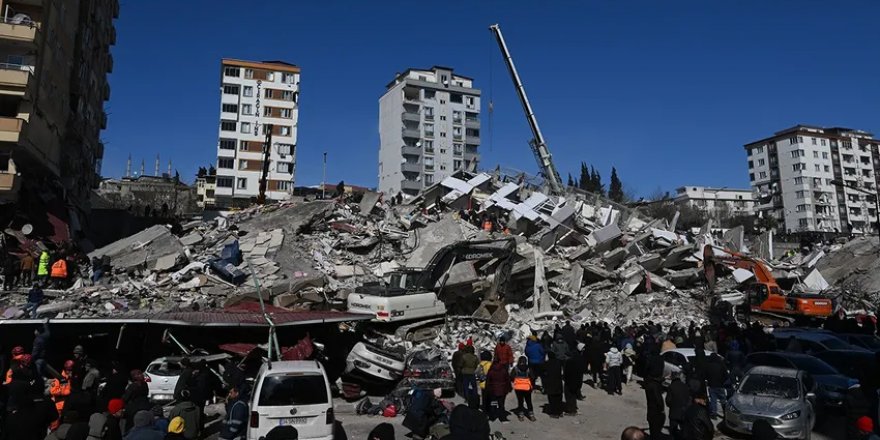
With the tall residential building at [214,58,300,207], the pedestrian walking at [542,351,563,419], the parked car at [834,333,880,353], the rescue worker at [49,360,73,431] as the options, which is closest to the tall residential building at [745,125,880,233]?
the tall residential building at [214,58,300,207]

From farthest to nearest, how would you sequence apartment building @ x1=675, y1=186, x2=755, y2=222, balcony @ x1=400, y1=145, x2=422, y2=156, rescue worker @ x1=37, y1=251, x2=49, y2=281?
apartment building @ x1=675, y1=186, x2=755, y2=222 < balcony @ x1=400, y1=145, x2=422, y2=156 < rescue worker @ x1=37, y1=251, x2=49, y2=281

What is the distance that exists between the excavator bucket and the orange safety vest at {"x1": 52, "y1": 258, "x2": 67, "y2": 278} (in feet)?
48.4

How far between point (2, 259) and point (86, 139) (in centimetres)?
1658

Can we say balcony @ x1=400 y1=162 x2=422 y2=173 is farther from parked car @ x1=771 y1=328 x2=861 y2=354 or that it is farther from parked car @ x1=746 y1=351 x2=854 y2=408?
parked car @ x1=746 y1=351 x2=854 y2=408

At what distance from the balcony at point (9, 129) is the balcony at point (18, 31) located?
141 inches

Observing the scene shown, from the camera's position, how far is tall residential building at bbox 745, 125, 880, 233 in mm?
85000

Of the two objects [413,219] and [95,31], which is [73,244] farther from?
[95,31]

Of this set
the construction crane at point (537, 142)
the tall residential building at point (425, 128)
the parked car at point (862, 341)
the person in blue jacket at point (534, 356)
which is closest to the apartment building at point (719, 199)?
the tall residential building at point (425, 128)

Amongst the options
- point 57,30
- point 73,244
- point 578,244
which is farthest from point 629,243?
point 57,30

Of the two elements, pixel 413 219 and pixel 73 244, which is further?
pixel 413 219

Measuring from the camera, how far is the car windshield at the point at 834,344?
14.6 meters

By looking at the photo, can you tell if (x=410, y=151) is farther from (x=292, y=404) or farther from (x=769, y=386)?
(x=292, y=404)

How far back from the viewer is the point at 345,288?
20453mm

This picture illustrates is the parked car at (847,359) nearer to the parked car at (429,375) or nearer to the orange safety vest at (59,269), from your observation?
the parked car at (429,375)
